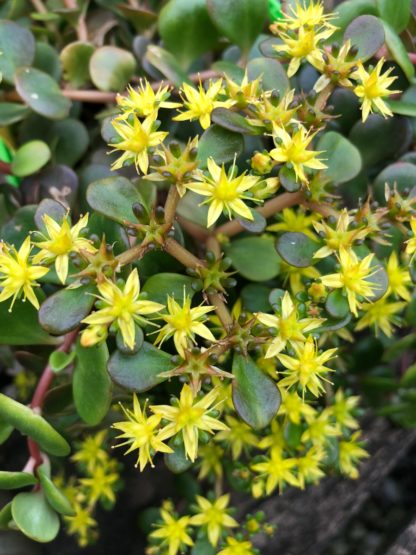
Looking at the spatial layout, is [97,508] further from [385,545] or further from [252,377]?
[252,377]

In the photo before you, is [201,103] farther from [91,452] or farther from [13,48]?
[91,452]

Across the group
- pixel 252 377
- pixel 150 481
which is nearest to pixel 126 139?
pixel 252 377

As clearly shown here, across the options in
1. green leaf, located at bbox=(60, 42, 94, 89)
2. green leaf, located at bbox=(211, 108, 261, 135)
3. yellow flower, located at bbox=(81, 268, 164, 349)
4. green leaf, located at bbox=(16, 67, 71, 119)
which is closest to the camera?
yellow flower, located at bbox=(81, 268, 164, 349)

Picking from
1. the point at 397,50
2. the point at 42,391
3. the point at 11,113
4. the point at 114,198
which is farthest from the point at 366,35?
the point at 42,391

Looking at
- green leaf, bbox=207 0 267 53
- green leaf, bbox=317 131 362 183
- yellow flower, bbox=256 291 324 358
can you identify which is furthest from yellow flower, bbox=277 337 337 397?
green leaf, bbox=207 0 267 53

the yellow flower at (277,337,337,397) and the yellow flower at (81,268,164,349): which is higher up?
the yellow flower at (81,268,164,349)

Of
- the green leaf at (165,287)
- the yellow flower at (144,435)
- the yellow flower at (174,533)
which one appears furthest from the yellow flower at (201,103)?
the yellow flower at (174,533)

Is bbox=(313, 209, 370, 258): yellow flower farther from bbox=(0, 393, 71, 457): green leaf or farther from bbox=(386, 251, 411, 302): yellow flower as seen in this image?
bbox=(0, 393, 71, 457): green leaf
